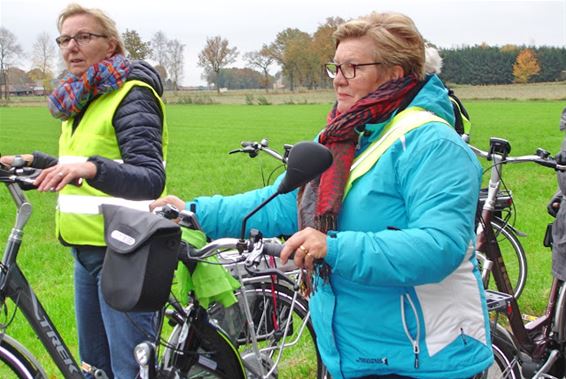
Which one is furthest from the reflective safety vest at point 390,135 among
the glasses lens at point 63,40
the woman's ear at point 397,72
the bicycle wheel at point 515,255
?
the bicycle wheel at point 515,255

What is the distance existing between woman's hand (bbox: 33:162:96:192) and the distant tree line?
253ft

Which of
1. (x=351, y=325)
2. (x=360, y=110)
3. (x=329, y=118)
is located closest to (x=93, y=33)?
(x=329, y=118)

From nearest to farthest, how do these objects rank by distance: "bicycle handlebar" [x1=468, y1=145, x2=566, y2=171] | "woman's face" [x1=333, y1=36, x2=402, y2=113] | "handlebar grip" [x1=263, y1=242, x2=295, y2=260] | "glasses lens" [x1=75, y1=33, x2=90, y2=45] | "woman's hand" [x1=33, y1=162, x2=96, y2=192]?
"handlebar grip" [x1=263, y1=242, x2=295, y2=260] → "woman's face" [x1=333, y1=36, x2=402, y2=113] → "woman's hand" [x1=33, y1=162, x2=96, y2=192] → "glasses lens" [x1=75, y1=33, x2=90, y2=45] → "bicycle handlebar" [x1=468, y1=145, x2=566, y2=171]

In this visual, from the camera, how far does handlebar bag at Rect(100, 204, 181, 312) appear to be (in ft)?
7.42

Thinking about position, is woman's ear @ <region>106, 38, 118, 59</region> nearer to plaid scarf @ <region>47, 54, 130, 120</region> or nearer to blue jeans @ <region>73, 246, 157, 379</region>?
plaid scarf @ <region>47, 54, 130, 120</region>

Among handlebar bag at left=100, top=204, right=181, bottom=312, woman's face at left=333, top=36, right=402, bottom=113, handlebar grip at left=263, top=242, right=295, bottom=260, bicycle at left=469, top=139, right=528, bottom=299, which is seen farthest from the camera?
bicycle at left=469, top=139, right=528, bottom=299

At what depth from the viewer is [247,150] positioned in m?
5.30

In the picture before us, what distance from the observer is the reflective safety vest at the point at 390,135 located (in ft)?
7.45

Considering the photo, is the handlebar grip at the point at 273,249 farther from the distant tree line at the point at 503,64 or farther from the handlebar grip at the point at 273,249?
the distant tree line at the point at 503,64

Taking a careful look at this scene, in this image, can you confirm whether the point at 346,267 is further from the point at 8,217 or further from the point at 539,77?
the point at 539,77

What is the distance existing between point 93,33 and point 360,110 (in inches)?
Result: 65.6

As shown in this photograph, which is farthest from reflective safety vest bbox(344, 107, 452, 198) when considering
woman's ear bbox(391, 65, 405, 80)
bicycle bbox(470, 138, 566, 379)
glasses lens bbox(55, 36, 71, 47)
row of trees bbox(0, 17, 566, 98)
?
row of trees bbox(0, 17, 566, 98)

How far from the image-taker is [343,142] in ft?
7.94

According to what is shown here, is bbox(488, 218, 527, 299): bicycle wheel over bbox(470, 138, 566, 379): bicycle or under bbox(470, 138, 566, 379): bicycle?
under
